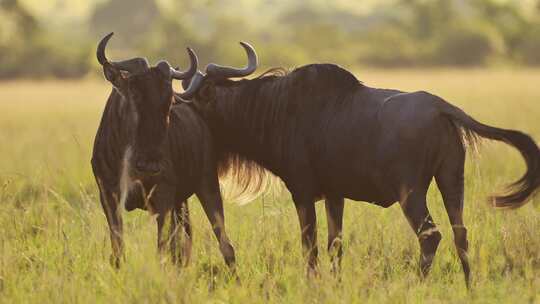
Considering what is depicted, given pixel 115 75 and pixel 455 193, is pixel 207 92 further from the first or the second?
pixel 455 193

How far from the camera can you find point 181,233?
582 cm

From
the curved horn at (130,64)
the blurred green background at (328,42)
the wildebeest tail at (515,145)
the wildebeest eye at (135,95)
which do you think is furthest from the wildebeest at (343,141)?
the blurred green background at (328,42)

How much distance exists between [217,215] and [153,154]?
2.94 feet

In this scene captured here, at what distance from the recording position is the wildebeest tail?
5.06 metres

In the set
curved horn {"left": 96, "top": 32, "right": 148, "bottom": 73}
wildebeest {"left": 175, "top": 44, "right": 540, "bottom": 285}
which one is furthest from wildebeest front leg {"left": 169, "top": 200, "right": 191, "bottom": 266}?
curved horn {"left": 96, "top": 32, "right": 148, "bottom": 73}

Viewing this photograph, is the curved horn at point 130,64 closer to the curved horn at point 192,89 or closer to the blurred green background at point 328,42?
the curved horn at point 192,89

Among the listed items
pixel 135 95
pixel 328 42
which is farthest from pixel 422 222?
pixel 328 42

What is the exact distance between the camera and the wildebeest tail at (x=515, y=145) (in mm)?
5062

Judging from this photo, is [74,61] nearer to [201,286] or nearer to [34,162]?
[34,162]

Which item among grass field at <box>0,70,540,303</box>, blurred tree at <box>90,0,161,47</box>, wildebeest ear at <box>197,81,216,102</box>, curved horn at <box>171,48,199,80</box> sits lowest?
grass field at <box>0,70,540,303</box>

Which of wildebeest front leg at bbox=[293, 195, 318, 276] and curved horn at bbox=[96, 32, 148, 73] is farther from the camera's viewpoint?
wildebeest front leg at bbox=[293, 195, 318, 276]

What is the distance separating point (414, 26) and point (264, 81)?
5449 centimetres

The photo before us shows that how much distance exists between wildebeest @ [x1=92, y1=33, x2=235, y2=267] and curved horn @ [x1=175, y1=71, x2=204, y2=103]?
0.09 m

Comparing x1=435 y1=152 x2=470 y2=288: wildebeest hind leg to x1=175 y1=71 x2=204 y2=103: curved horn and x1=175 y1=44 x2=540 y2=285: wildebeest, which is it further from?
x1=175 y1=71 x2=204 y2=103: curved horn
